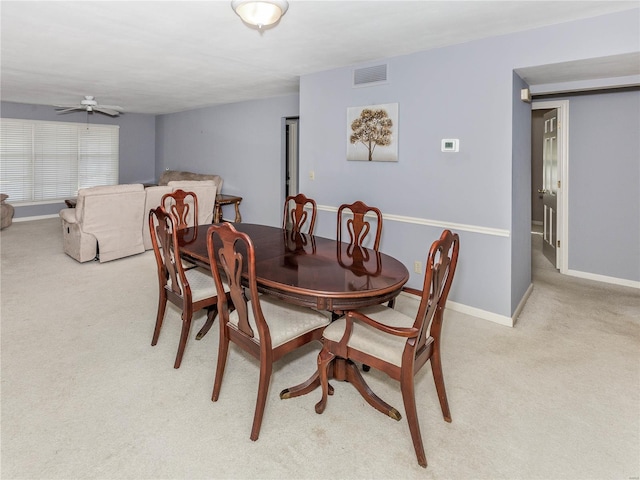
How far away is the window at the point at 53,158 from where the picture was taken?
Result: 7.18m

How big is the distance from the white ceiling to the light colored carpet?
7.06ft

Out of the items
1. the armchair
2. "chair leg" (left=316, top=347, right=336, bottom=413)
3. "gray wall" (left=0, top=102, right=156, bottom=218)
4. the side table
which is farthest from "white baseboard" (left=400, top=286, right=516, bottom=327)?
"gray wall" (left=0, top=102, right=156, bottom=218)

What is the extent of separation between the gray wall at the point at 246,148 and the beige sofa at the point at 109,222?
1.43 metres

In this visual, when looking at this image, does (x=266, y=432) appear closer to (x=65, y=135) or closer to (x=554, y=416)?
(x=554, y=416)

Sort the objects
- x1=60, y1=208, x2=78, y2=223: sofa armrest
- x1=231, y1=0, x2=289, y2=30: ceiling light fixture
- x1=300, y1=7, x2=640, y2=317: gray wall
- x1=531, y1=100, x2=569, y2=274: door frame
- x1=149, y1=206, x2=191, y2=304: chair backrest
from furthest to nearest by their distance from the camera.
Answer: x1=60, y1=208, x2=78, y2=223: sofa armrest → x1=531, y1=100, x2=569, y2=274: door frame → x1=300, y1=7, x2=640, y2=317: gray wall → x1=149, y1=206, x2=191, y2=304: chair backrest → x1=231, y1=0, x2=289, y2=30: ceiling light fixture

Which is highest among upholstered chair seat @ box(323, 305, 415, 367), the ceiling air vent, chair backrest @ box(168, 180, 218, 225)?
the ceiling air vent

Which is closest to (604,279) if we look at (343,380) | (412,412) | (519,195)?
(519,195)

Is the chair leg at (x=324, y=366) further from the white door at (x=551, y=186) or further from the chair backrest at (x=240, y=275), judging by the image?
the white door at (x=551, y=186)

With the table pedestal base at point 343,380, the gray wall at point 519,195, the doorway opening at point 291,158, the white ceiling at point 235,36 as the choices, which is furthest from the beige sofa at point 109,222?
the gray wall at point 519,195

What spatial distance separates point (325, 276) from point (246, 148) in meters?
5.03

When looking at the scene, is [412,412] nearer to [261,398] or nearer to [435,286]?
[435,286]

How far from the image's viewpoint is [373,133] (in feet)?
12.4

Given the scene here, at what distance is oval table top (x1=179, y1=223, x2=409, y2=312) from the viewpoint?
1790mm

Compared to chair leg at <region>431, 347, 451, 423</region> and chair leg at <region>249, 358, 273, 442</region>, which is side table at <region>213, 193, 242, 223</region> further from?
chair leg at <region>431, 347, 451, 423</region>
